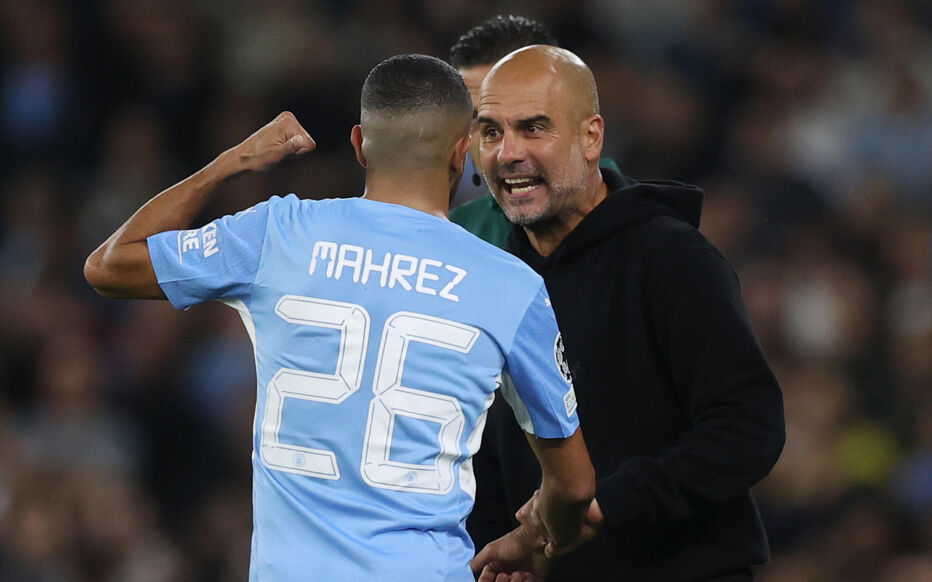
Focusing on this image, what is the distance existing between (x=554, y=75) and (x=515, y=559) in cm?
119

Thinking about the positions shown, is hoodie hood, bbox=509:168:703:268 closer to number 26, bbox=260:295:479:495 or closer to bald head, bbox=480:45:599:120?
bald head, bbox=480:45:599:120

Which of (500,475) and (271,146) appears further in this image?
(500,475)

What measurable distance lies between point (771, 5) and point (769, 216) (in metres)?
1.72

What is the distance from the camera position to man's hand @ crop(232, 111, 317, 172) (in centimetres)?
284

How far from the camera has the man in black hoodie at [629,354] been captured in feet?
10.4

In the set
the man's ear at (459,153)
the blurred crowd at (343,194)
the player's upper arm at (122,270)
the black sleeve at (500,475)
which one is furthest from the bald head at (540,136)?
the blurred crowd at (343,194)

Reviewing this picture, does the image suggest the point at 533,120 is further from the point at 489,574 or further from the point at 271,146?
the point at 489,574

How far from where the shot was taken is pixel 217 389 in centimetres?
727

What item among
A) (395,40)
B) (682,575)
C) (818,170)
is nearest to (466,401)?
(682,575)

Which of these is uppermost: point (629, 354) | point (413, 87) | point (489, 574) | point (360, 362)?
point (413, 87)

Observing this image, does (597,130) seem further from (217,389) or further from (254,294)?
(217,389)

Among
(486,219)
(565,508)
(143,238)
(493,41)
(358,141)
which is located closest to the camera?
(143,238)

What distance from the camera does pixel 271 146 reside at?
9.38ft

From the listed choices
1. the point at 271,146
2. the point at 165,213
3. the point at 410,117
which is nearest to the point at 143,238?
the point at 165,213
